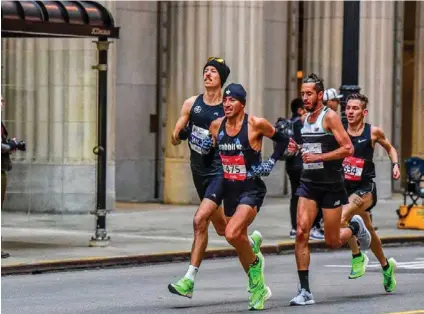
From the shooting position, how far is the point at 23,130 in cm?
2230

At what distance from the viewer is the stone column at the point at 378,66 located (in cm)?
Answer: 2608

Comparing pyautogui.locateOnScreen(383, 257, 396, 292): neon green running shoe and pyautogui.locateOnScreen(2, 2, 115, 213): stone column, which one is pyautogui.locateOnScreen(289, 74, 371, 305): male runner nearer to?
pyautogui.locateOnScreen(383, 257, 396, 292): neon green running shoe

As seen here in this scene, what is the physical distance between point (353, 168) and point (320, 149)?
1.73m

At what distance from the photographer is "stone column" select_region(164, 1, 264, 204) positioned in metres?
24.1

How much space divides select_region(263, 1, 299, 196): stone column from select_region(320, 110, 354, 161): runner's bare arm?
1371 centimetres

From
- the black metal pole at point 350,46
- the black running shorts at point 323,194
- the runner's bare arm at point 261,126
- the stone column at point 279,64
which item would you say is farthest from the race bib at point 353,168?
the stone column at point 279,64

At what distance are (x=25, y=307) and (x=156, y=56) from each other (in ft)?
44.7

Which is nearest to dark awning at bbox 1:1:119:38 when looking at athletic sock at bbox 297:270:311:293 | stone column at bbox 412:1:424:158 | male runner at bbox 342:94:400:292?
male runner at bbox 342:94:400:292

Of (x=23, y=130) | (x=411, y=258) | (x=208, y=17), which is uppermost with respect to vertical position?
(x=208, y=17)

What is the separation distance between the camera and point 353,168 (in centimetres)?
1391

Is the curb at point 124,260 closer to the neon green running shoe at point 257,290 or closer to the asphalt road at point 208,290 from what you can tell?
the asphalt road at point 208,290

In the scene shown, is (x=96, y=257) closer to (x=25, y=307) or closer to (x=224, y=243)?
(x=224, y=243)

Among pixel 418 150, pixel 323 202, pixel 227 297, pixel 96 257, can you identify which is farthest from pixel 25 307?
pixel 418 150

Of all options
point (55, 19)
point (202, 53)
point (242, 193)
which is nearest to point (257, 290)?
point (242, 193)
